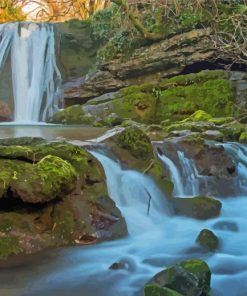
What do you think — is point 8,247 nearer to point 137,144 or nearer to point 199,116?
point 137,144

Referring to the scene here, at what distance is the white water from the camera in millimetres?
4320

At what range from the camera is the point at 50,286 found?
14.2ft

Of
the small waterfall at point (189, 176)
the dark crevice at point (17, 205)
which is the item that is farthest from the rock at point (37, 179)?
the small waterfall at point (189, 176)

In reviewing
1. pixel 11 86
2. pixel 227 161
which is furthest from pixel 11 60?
pixel 227 161

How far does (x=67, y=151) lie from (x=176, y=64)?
8.94 m

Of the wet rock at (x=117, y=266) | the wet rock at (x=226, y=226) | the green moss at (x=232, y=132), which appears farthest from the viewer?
the green moss at (x=232, y=132)

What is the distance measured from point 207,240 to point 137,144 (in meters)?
2.32

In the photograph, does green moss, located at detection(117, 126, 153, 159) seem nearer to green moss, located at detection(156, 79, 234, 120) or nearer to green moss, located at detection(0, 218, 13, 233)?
green moss, located at detection(0, 218, 13, 233)

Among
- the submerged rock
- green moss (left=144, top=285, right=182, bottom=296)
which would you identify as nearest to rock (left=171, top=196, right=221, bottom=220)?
the submerged rock

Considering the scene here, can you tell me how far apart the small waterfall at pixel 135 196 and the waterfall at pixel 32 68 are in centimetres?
848

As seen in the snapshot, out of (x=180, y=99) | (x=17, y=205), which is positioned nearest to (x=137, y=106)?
(x=180, y=99)

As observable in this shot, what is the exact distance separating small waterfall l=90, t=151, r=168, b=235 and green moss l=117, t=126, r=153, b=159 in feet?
1.19

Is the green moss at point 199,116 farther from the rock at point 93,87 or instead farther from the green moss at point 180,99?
the rock at point 93,87

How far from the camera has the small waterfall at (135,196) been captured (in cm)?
617
